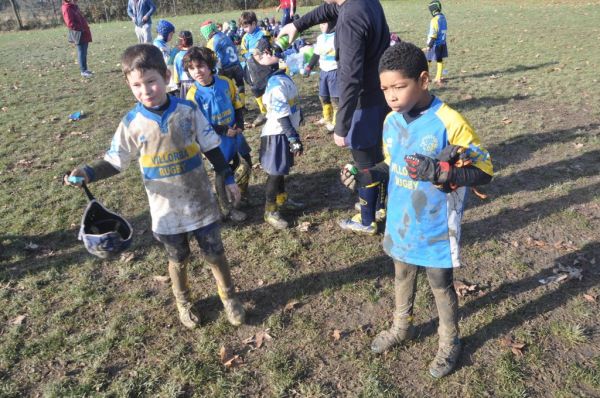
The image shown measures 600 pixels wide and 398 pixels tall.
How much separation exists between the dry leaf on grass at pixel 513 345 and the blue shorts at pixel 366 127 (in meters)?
2.08

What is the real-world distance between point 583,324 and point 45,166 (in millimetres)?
7637

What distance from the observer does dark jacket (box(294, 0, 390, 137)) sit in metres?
3.57

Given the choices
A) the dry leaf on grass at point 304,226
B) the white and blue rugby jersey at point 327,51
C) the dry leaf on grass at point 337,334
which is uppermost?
the white and blue rugby jersey at point 327,51

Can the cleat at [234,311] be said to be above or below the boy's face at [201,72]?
below

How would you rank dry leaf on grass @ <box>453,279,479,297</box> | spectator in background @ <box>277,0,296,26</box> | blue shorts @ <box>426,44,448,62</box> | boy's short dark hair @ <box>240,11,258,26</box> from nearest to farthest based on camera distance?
dry leaf on grass @ <box>453,279,479,297</box> < boy's short dark hair @ <box>240,11,258,26</box> < blue shorts @ <box>426,44,448,62</box> < spectator in background @ <box>277,0,296,26</box>

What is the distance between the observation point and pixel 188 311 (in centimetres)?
368

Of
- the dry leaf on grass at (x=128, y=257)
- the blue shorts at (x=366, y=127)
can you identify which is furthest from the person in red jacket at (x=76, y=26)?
the blue shorts at (x=366, y=127)

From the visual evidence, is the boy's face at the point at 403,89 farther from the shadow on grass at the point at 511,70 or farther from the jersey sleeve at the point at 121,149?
the shadow on grass at the point at 511,70

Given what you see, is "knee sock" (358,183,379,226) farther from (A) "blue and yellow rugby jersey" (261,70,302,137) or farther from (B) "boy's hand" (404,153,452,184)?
(B) "boy's hand" (404,153,452,184)

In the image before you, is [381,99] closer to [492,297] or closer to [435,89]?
[492,297]

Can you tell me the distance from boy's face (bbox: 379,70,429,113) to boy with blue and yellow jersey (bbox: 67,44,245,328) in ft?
4.55

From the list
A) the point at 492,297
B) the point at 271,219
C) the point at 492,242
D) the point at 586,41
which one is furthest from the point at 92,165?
the point at 586,41

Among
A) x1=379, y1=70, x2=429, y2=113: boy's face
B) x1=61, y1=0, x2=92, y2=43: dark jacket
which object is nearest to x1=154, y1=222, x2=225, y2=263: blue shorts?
x1=379, y1=70, x2=429, y2=113: boy's face

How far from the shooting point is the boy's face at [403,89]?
247 centimetres
